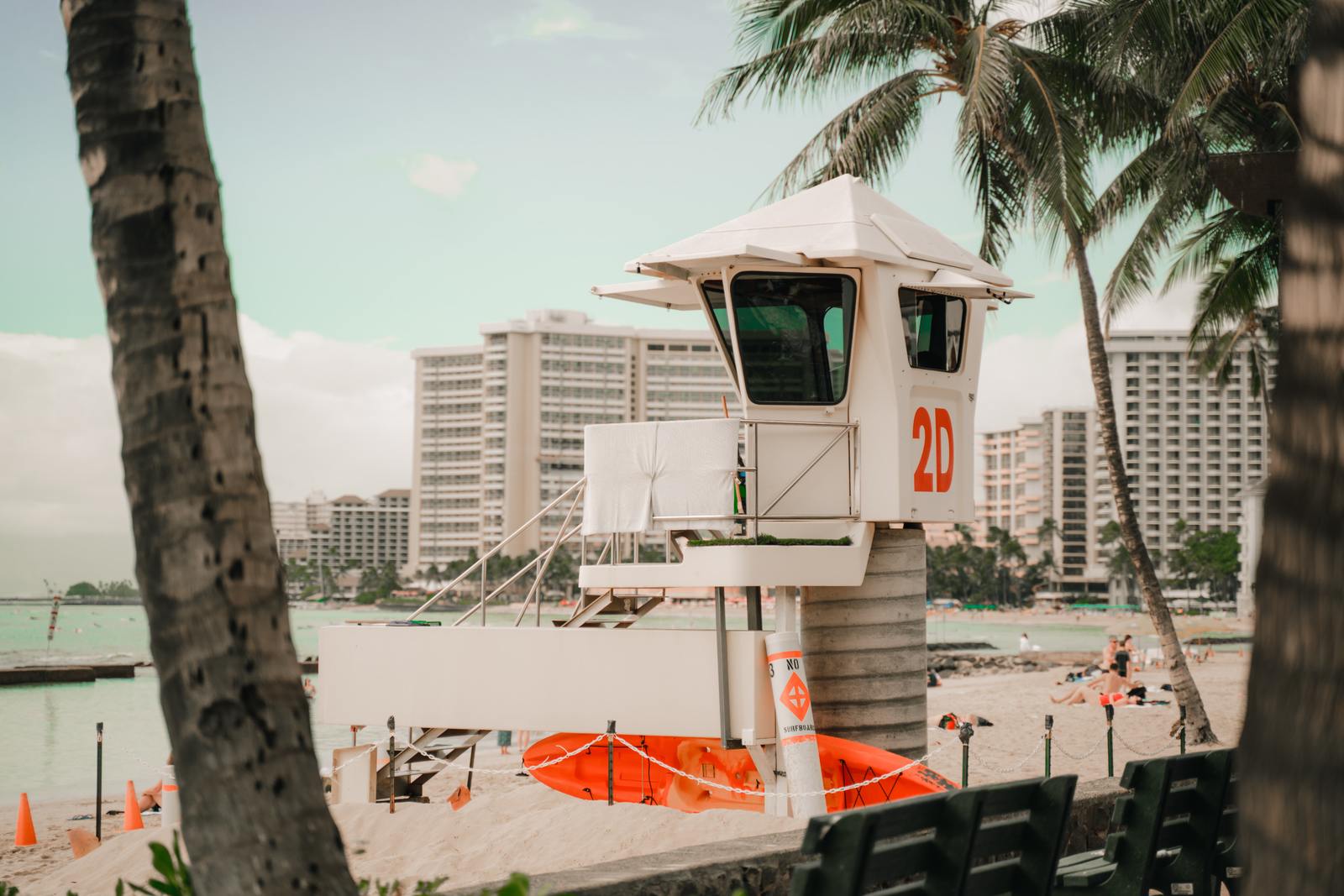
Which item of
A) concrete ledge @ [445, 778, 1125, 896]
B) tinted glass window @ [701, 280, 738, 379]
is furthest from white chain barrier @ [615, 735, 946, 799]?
concrete ledge @ [445, 778, 1125, 896]

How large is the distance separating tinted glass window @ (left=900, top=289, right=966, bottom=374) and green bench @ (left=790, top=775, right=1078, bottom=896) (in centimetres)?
1059

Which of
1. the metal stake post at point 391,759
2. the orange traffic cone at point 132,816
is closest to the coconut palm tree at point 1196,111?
the metal stake post at point 391,759

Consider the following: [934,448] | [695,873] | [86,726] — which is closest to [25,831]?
[934,448]

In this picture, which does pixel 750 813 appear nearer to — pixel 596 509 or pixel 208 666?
pixel 596 509

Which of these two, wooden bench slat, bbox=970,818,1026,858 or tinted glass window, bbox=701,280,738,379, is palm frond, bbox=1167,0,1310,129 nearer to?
tinted glass window, bbox=701,280,738,379

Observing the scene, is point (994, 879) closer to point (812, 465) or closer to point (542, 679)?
point (812, 465)

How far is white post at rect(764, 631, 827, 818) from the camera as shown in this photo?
13.4m

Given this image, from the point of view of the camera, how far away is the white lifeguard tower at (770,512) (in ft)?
46.9

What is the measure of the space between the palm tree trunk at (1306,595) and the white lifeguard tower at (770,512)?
11164mm

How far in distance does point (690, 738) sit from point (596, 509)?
2663 mm

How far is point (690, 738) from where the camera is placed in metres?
15.0

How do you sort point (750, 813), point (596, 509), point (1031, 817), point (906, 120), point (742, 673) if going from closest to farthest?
point (1031, 817)
point (750, 813)
point (742, 673)
point (596, 509)
point (906, 120)

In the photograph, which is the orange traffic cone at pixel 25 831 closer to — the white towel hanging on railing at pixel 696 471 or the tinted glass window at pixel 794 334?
the white towel hanging on railing at pixel 696 471

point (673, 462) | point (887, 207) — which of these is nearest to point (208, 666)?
point (673, 462)
